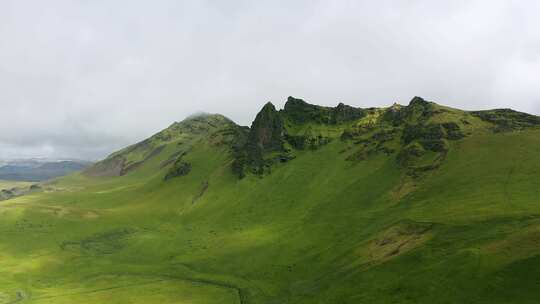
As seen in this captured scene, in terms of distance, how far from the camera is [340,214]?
183 m

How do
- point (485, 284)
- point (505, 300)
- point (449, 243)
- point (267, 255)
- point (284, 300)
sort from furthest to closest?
point (267, 255), point (284, 300), point (449, 243), point (485, 284), point (505, 300)

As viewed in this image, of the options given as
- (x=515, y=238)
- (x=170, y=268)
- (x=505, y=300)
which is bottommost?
(x=170, y=268)

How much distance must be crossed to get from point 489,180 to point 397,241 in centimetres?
6353

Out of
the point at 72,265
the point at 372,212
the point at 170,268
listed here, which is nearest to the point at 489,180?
the point at 372,212

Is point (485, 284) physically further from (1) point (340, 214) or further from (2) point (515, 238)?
(1) point (340, 214)

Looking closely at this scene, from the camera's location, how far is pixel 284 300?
371 feet

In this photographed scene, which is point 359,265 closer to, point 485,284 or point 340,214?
point 485,284

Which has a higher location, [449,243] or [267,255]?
[449,243]

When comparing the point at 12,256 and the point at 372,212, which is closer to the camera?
the point at 372,212

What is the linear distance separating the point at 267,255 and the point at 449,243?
238ft

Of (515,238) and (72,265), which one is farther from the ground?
(515,238)

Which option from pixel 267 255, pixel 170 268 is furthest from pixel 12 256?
pixel 267 255

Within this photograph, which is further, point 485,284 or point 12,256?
point 12,256

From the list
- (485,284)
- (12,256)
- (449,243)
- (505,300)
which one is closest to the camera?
(505,300)
